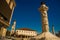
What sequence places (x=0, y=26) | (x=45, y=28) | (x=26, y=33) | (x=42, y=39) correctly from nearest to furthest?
1. (x=42, y=39)
2. (x=45, y=28)
3. (x=0, y=26)
4. (x=26, y=33)

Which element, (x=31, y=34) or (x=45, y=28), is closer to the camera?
(x=45, y=28)

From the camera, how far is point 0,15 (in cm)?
1235

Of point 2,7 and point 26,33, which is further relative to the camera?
point 26,33

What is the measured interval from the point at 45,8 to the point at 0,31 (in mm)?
10509

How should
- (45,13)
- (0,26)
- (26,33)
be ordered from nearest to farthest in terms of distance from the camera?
(45,13)
(0,26)
(26,33)

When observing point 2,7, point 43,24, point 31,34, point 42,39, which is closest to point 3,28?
point 2,7

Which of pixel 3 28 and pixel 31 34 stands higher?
pixel 3 28

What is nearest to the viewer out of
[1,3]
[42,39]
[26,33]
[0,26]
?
[42,39]

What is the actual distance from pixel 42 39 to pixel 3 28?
11.2 meters

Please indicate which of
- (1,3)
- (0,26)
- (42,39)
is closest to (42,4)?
(42,39)

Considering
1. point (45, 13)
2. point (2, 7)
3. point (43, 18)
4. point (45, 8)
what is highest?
point (2, 7)

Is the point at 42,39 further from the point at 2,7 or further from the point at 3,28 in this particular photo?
the point at 3,28

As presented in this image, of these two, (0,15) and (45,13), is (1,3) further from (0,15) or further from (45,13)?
(45,13)

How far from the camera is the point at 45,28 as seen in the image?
682 cm
